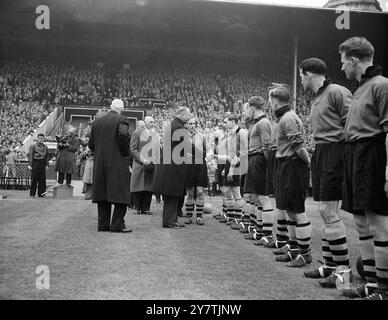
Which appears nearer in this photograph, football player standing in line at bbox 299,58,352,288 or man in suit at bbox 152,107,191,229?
football player standing in line at bbox 299,58,352,288

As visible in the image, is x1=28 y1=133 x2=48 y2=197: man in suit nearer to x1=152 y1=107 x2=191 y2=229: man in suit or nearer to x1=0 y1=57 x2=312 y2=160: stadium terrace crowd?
x1=152 y1=107 x2=191 y2=229: man in suit

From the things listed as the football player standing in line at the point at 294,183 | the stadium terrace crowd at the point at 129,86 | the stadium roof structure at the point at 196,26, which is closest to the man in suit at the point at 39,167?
the football player standing in line at the point at 294,183

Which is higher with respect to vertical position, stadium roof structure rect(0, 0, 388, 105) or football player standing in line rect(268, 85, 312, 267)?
stadium roof structure rect(0, 0, 388, 105)

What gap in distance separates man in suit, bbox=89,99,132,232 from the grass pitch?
0.36 m

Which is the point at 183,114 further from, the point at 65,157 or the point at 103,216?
the point at 65,157

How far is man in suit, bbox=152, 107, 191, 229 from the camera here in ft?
22.5

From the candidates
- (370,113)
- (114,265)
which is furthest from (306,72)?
(114,265)

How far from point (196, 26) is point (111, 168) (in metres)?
26.8

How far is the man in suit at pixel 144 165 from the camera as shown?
8.88 m

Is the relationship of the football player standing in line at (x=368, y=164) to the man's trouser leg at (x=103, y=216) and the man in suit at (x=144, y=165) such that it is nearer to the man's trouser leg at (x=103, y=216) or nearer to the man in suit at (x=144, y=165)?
the man's trouser leg at (x=103, y=216)

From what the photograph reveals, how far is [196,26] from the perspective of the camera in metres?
31.3

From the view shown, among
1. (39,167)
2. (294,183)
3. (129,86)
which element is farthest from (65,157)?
(129,86)

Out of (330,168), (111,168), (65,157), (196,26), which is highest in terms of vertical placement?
(196,26)

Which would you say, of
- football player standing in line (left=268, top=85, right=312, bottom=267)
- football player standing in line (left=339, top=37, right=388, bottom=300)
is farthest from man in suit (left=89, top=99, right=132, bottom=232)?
football player standing in line (left=339, top=37, right=388, bottom=300)
